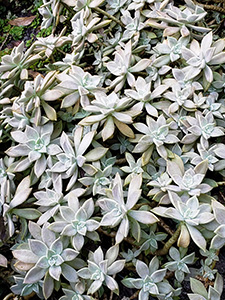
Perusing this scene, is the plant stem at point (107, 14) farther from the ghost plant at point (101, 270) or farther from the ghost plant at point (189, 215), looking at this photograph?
the ghost plant at point (101, 270)

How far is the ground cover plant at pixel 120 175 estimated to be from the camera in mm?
1422

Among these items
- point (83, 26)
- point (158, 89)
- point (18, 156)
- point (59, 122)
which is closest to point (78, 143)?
point (59, 122)

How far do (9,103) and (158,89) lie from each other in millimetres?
731

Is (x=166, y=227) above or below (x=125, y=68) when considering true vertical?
below

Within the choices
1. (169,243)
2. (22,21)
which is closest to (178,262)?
(169,243)

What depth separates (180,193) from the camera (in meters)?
1.50

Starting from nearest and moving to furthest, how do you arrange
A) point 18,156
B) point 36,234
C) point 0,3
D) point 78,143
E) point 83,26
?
point 36,234, point 78,143, point 18,156, point 83,26, point 0,3

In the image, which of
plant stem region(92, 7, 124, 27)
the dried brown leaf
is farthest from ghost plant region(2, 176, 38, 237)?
the dried brown leaf

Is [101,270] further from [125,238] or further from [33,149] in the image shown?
[33,149]

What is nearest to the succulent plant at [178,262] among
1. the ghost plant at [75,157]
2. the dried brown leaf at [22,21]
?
the ghost plant at [75,157]

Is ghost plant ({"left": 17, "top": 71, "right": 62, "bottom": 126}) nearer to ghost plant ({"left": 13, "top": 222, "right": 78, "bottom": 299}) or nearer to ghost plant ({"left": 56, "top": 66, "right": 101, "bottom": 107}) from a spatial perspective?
ghost plant ({"left": 56, "top": 66, "right": 101, "bottom": 107})

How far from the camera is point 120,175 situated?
5.44ft

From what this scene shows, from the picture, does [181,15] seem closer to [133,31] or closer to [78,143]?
[133,31]

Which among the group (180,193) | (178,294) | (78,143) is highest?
(78,143)
